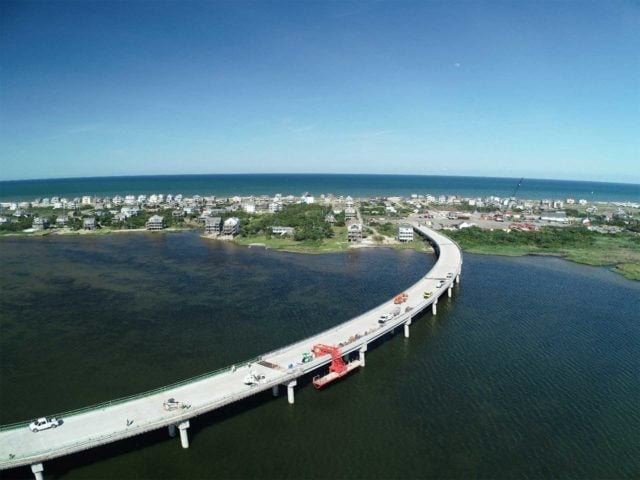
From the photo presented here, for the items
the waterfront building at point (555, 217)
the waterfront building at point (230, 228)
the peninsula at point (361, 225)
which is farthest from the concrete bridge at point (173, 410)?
the waterfront building at point (555, 217)

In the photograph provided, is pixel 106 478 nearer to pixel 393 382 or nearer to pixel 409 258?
pixel 393 382

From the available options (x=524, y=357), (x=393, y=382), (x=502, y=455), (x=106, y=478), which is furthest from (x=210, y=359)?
(x=524, y=357)

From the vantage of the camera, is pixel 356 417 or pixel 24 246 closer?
pixel 356 417

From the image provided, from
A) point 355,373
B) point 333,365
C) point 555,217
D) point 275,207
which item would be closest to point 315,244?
point 275,207

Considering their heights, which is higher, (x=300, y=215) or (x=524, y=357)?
(x=300, y=215)

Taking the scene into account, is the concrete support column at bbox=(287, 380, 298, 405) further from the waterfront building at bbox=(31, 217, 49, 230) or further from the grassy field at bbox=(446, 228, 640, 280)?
the waterfront building at bbox=(31, 217, 49, 230)

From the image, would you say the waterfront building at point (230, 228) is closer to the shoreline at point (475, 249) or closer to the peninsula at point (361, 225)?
the peninsula at point (361, 225)

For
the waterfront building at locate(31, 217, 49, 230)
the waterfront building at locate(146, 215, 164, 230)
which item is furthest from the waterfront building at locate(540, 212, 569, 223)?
the waterfront building at locate(31, 217, 49, 230)
